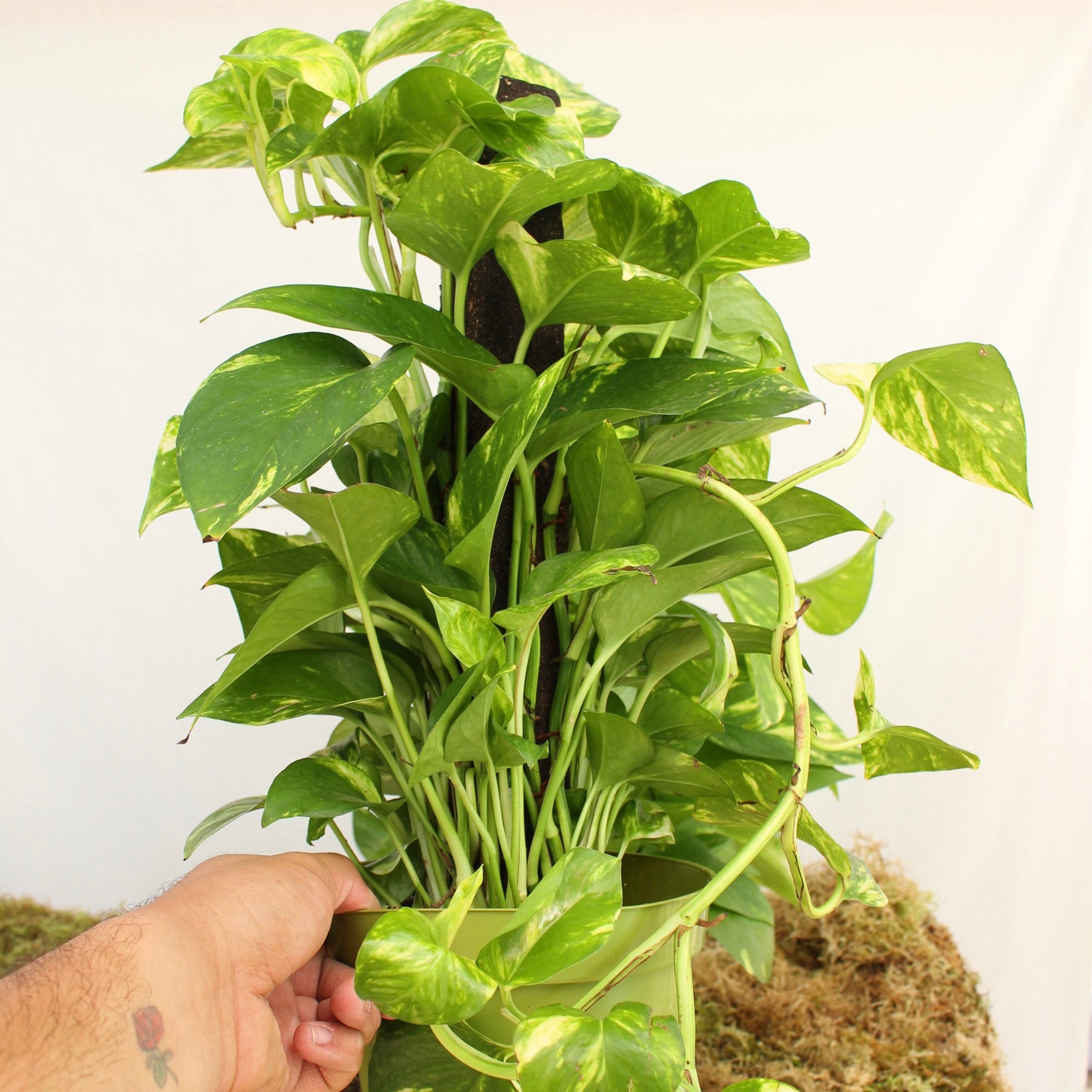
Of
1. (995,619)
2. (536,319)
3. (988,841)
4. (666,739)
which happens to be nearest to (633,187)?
(536,319)

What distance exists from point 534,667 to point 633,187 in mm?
308

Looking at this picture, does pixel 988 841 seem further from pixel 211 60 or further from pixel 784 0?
pixel 211 60

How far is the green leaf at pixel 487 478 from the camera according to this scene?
20.1 inches

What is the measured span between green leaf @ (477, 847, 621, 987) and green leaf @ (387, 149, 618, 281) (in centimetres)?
36

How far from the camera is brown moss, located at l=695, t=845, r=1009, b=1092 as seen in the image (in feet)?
3.11

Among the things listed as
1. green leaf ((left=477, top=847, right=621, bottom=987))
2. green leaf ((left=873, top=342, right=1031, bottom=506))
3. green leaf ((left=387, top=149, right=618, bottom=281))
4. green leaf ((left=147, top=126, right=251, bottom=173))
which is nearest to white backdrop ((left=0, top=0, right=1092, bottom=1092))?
green leaf ((left=147, top=126, right=251, bottom=173))

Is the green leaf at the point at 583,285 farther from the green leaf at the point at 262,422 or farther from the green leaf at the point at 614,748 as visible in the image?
the green leaf at the point at 614,748

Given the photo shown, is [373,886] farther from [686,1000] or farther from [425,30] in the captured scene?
[425,30]

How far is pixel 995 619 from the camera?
1409 millimetres

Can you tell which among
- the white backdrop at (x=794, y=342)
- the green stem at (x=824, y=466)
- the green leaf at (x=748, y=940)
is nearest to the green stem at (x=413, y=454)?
the green stem at (x=824, y=466)

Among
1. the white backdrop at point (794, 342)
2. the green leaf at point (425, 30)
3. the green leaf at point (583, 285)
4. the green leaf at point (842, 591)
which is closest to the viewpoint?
the green leaf at point (583, 285)

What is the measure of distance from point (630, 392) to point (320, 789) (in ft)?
1.01

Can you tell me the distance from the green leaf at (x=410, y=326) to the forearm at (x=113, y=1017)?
1.09ft

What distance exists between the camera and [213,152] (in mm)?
731
